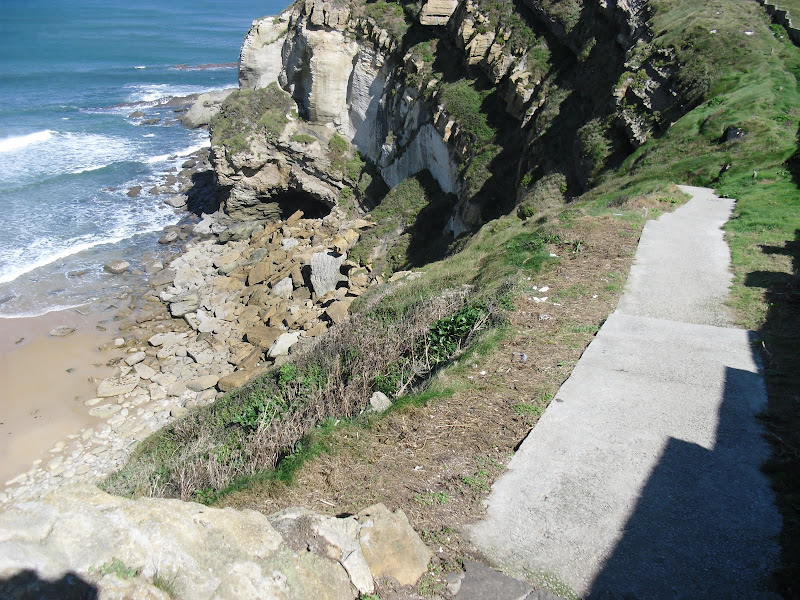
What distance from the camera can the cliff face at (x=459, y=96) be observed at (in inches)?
873

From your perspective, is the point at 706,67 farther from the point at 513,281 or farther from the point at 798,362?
the point at 798,362

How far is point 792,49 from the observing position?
869 inches

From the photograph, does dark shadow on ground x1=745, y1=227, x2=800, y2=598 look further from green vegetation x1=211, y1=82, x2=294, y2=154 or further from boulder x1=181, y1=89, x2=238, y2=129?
boulder x1=181, y1=89, x2=238, y2=129

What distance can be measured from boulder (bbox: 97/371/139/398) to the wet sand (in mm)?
461

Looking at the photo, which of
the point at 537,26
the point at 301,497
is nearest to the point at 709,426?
the point at 301,497

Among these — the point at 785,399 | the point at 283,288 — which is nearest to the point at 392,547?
the point at 785,399

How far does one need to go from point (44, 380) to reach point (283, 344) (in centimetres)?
906

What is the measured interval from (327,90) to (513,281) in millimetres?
31256

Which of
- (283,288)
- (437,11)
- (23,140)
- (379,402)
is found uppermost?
(437,11)

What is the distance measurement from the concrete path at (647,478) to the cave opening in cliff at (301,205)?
1270 inches

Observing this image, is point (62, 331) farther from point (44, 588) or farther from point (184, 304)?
point (44, 588)

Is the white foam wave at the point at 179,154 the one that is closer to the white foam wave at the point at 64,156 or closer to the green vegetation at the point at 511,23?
the white foam wave at the point at 64,156

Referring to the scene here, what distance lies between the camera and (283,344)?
22.1 meters

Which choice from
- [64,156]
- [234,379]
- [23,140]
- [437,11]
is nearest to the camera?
[234,379]
